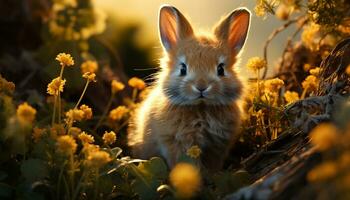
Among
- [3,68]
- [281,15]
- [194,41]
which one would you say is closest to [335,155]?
[194,41]

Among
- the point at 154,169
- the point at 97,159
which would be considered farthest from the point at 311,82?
the point at 97,159

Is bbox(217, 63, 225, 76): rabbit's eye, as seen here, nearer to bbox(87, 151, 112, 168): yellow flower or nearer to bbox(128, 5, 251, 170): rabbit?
bbox(128, 5, 251, 170): rabbit

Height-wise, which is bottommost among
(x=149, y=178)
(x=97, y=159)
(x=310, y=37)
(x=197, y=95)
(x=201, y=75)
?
(x=149, y=178)

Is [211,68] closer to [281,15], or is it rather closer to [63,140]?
[281,15]

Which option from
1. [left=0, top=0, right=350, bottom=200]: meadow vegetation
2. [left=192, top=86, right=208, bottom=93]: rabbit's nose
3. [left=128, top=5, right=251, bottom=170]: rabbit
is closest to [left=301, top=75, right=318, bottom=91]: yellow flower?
[left=0, top=0, right=350, bottom=200]: meadow vegetation

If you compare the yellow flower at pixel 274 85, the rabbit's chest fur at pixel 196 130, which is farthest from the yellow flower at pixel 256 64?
the rabbit's chest fur at pixel 196 130

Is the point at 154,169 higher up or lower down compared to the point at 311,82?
lower down

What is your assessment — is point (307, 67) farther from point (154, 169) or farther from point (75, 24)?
point (75, 24)
